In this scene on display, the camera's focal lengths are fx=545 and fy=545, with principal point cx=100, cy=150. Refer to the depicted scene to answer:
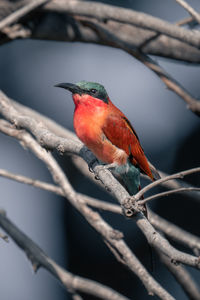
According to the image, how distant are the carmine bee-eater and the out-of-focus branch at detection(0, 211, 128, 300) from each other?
0.85m

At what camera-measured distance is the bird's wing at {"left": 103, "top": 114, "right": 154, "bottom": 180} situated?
12.9 ft

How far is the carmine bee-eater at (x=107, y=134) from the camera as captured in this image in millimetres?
3832

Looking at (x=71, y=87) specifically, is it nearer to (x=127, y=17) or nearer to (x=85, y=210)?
(x=127, y=17)

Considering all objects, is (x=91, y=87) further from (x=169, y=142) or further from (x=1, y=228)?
(x=169, y=142)

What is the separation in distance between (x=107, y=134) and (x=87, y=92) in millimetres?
425

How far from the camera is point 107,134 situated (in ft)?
12.8

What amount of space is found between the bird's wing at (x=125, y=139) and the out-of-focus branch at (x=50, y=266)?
3.47 ft

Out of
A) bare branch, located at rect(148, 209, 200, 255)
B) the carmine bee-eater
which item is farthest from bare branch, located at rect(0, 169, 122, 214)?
the carmine bee-eater

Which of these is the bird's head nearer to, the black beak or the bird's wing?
the black beak

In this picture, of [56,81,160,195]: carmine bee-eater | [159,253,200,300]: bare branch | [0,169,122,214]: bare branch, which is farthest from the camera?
[56,81,160,195]: carmine bee-eater

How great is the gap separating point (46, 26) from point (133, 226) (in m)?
3.22

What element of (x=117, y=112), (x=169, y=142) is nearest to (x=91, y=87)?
(x=117, y=112)

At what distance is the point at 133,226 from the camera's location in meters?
6.79

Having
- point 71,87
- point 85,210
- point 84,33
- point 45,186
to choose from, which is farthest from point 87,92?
point 85,210
